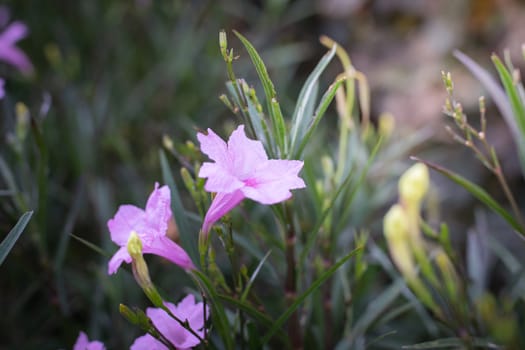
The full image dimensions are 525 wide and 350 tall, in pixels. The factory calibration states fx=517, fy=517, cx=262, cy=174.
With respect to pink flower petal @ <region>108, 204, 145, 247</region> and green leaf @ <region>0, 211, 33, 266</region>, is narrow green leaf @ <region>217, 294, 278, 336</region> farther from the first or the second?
green leaf @ <region>0, 211, 33, 266</region>

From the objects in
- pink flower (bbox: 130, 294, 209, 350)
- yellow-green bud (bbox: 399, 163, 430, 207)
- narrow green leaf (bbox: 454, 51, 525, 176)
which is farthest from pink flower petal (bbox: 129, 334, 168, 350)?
narrow green leaf (bbox: 454, 51, 525, 176)

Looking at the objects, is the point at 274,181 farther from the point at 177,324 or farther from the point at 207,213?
the point at 177,324

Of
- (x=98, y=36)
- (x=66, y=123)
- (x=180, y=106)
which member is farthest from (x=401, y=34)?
(x=66, y=123)

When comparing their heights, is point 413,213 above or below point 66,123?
below

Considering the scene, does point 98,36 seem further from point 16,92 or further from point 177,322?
point 177,322

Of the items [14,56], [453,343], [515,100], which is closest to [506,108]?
[515,100]
